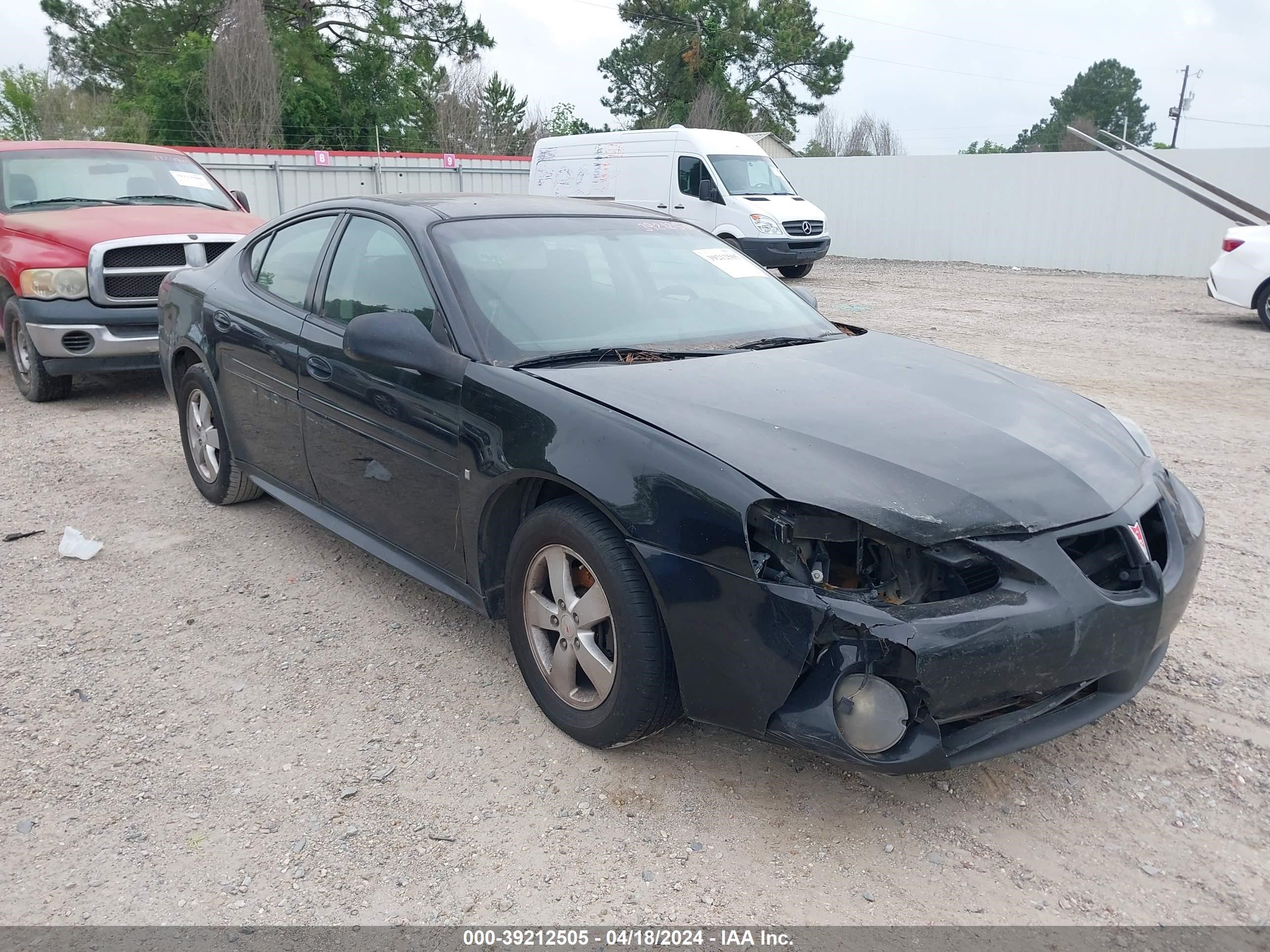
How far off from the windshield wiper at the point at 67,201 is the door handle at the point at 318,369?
5285 mm

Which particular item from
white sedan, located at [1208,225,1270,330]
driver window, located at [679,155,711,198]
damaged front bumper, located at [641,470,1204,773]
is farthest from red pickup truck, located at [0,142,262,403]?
white sedan, located at [1208,225,1270,330]

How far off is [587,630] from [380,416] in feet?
4.01

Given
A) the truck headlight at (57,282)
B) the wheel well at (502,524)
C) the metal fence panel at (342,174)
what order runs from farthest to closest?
the metal fence panel at (342,174), the truck headlight at (57,282), the wheel well at (502,524)

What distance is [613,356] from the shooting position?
3.45 m

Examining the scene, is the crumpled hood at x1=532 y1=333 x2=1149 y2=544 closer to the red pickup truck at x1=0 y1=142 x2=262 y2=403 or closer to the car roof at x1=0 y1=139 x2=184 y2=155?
the red pickup truck at x1=0 y1=142 x2=262 y2=403

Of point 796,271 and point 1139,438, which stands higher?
point 1139,438

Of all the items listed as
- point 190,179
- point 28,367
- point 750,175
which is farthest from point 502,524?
point 750,175

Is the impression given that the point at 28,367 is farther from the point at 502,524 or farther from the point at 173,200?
the point at 502,524

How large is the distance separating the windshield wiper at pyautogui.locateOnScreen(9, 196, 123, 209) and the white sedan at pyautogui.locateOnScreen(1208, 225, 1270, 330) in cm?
1201

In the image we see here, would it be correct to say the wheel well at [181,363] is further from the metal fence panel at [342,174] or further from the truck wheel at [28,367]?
the metal fence panel at [342,174]

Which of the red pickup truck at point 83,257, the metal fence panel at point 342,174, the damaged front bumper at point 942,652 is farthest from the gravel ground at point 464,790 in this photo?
the metal fence panel at point 342,174

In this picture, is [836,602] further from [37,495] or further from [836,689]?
[37,495]

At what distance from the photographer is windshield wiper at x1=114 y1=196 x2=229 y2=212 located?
8.23 meters

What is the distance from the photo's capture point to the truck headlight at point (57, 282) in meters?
7.16
